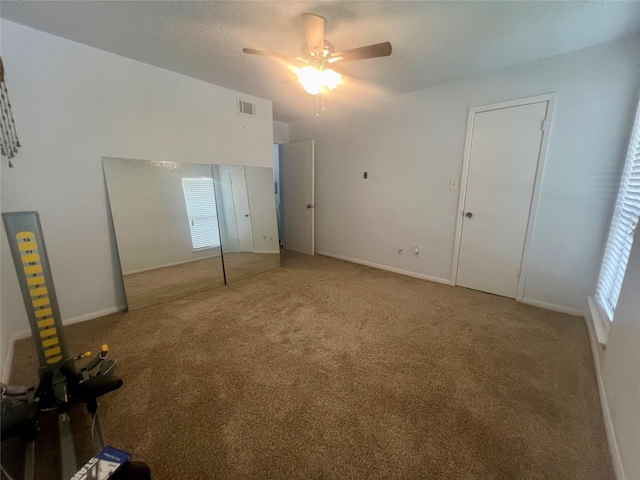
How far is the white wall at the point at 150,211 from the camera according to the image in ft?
7.93

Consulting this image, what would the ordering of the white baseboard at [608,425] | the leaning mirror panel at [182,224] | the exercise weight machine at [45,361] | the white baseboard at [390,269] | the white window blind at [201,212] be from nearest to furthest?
the white baseboard at [608,425] → the exercise weight machine at [45,361] → the leaning mirror panel at [182,224] → the white window blind at [201,212] → the white baseboard at [390,269]

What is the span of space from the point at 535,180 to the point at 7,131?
4443mm

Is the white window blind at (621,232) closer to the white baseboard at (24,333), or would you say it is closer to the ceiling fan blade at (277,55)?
the ceiling fan blade at (277,55)

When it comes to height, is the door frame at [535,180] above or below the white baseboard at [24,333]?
above

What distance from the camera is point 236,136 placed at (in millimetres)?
3203

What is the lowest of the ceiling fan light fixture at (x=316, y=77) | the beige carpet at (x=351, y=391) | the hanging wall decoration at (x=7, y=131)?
the beige carpet at (x=351, y=391)

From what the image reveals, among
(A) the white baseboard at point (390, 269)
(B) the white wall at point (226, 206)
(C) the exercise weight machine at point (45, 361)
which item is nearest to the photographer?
(C) the exercise weight machine at point (45, 361)

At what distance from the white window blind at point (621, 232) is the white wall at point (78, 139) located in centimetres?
386

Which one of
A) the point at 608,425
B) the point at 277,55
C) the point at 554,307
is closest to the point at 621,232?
the point at 554,307

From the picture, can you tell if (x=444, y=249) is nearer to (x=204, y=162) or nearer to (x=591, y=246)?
(x=591, y=246)

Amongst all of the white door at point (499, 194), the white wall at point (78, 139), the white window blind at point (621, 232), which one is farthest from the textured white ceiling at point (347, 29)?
the white window blind at point (621, 232)

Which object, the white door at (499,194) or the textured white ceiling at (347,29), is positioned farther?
the white door at (499,194)

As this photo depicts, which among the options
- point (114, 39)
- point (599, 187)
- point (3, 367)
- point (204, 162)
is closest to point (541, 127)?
point (599, 187)

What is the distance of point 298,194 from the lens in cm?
458
